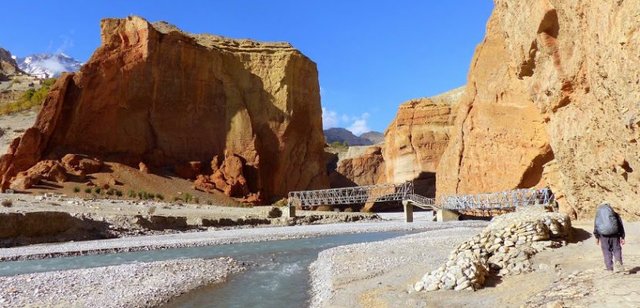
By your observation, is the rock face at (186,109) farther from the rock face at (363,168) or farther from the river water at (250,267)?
the river water at (250,267)

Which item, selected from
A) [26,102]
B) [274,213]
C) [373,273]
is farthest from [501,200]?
[26,102]

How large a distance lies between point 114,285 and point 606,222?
14.0m

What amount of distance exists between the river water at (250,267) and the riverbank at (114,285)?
0.75 m

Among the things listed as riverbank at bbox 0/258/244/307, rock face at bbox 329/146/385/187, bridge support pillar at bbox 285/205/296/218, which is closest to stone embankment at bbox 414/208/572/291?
riverbank at bbox 0/258/244/307

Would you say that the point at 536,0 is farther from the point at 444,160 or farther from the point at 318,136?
the point at 318,136

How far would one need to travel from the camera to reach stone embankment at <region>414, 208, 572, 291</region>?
448 inches

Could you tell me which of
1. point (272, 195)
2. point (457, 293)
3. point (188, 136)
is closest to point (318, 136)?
point (272, 195)

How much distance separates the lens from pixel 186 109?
7275 cm

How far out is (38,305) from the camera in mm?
12836

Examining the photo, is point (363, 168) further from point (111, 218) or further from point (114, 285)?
point (114, 285)

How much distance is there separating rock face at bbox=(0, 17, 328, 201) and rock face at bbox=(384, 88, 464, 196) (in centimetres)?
1625

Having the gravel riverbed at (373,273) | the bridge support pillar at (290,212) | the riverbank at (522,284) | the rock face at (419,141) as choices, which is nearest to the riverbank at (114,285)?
the gravel riverbed at (373,273)

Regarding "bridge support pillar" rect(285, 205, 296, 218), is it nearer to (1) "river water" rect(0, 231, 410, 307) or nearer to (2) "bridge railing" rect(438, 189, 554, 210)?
(2) "bridge railing" rect(438, 189, 554, 210)

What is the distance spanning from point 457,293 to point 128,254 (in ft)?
67.6
